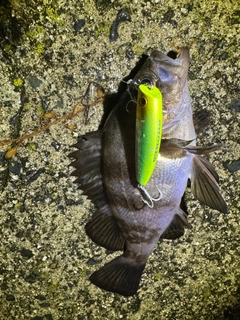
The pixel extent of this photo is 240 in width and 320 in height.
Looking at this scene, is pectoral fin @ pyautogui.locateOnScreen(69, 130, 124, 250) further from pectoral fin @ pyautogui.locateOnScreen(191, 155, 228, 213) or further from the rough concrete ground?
pectoral fin @ pyautogui.locateOnScreen(191, 155, 228, 213)

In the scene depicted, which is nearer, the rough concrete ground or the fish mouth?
the fish mouth

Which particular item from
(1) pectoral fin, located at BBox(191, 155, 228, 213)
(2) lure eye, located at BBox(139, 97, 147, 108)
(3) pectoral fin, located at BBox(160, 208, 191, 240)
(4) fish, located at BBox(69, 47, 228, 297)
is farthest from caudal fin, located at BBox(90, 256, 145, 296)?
(2) lure eye, located at BBox(139, 97, 147, 108)

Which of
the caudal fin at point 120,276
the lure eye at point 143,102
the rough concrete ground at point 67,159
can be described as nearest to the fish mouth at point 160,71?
the lure eye at point 143,102

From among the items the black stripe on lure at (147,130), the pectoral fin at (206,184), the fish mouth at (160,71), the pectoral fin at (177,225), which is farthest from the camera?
the pectoral fin at (177,225)

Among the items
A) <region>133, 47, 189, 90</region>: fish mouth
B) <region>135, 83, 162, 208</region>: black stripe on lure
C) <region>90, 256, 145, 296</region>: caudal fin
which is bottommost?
<region>90, 256, 145, 296</region>: caudal fin

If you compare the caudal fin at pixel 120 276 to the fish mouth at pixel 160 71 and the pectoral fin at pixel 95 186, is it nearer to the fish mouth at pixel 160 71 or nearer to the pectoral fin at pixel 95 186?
the pectoral fin at pixel 95 186

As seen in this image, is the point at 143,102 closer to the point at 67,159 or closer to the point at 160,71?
the point at 160,71

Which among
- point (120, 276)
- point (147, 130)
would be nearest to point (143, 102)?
point (147, 130)
